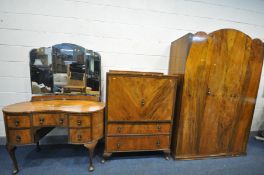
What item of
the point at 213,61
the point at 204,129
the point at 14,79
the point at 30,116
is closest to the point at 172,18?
the point at 213,61

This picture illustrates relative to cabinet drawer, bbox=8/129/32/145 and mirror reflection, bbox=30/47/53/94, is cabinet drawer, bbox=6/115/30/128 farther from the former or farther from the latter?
mirror reflection, bbox=30/47/53/94

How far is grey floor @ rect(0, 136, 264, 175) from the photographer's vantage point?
5.41 ft

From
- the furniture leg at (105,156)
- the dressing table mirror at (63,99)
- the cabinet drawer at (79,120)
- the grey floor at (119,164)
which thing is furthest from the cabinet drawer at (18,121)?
the furniture leg at (105,156)

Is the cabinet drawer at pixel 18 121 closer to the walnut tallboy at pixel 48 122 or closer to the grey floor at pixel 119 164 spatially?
the walnut tallboy at pixel 48 122

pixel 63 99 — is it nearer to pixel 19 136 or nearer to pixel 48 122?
pixel 48 122

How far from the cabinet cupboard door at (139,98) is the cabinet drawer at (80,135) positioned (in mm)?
294

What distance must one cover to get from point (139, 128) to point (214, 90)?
1070mm

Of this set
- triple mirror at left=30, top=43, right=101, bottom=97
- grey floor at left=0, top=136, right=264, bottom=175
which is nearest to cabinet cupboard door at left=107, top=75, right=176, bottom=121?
triple mirror at left=30, top=43, right=101, bottom=97

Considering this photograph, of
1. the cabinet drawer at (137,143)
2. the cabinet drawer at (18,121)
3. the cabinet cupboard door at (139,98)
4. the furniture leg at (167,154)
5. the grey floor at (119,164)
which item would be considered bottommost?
the grey floor at (119,164)

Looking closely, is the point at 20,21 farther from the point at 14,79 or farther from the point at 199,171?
the point at 199,171

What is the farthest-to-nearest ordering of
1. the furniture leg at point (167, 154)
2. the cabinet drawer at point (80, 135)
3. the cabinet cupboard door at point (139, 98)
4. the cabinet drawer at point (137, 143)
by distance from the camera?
the furniture leg at point (167, 154)
the cabinet drawer at point (137, 143)
the cabinet cupboard door at point (139, 98)
the cabinet drawer at point (80, 135)

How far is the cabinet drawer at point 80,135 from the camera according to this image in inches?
59.9

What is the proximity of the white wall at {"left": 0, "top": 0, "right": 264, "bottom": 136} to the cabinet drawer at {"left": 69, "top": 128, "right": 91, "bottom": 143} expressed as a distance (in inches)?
37.0

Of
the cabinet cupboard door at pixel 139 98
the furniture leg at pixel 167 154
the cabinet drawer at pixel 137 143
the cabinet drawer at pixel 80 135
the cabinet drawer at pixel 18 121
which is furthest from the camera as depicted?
the furniture leg at pixel 167 154
